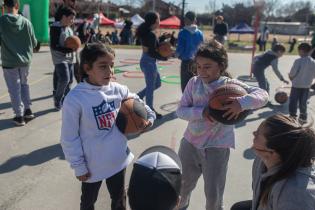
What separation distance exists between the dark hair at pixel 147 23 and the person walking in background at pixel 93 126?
3727 mm

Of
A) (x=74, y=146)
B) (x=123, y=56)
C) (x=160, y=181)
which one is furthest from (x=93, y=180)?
(x=123, y=56)

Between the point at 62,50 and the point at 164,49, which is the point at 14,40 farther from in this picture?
the point at 164,49

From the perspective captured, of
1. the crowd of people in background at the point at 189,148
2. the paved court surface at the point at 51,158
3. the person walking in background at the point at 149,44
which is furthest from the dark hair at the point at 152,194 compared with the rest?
the person walking in background at the point at 149,44

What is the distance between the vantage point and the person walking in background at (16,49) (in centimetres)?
599

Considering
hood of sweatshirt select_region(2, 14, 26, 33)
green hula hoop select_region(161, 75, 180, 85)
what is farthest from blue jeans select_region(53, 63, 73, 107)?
green hula hoop select_region(161, 75, 180, 85)

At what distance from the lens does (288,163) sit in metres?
1.97

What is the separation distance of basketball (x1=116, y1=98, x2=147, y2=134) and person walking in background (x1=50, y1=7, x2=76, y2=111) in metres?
4.18

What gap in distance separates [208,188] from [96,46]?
5.09 ft

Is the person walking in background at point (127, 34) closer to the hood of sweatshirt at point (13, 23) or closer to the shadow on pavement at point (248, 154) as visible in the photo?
the hood of sweatshirt at point (13, 23)

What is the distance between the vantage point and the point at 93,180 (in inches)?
113

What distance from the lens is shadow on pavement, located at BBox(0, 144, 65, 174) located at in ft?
15.6

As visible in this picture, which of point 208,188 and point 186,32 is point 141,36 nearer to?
point 186,32

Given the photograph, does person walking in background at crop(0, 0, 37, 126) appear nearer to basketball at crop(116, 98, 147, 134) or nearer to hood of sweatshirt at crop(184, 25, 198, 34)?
hood of sweatshirt at crop(184, 25, 198, 34)

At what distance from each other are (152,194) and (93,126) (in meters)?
1.15
